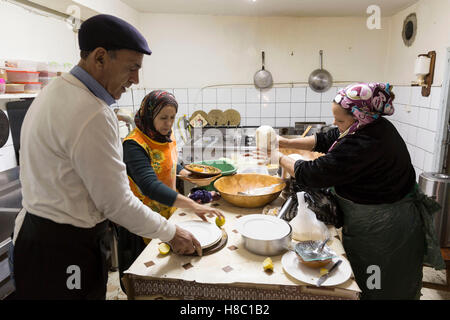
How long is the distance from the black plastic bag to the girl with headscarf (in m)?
0.42

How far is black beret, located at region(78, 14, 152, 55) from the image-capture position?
0.86 meters

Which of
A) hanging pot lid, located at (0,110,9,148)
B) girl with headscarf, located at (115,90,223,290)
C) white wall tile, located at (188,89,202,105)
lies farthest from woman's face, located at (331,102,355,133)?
white wall tile, located at (188,89,202,105)

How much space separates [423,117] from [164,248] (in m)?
3.23

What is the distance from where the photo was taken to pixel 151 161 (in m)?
1.50

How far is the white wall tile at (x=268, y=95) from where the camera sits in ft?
13.5

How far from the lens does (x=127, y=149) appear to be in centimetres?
139

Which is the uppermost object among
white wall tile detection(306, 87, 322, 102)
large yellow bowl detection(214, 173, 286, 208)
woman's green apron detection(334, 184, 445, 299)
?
white wall tile detection(306, 87, 322, 102)

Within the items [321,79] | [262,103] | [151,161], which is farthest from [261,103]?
[151,161]

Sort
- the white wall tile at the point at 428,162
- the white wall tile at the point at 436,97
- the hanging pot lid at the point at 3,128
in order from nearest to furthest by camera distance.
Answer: the hanging pot lid at the point at 3,128
the white wall tile at the point at 436,97
the white wall tile at the point at 428,162

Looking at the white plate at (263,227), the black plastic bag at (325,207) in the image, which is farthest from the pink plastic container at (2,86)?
the black plastic bag at (325,207)

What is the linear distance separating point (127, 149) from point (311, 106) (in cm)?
326

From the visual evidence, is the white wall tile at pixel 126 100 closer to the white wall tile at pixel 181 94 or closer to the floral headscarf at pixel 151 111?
the white wall tile at pixel 181 94

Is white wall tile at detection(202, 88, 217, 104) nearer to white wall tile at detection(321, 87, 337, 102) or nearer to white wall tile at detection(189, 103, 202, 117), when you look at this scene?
white wall tile at detection(189, 103, 202, 117)

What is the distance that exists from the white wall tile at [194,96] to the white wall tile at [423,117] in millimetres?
2609
